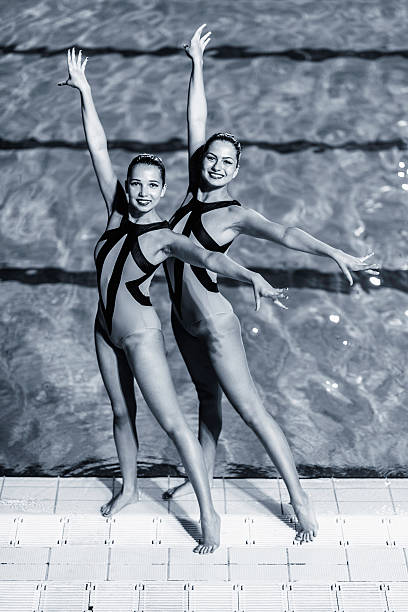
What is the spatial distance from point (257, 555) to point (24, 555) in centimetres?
96

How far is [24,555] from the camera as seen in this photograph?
161 inches

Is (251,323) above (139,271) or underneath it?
underneath

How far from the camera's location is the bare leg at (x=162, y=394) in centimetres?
372

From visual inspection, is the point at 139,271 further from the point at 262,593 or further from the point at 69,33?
the point at 69,33

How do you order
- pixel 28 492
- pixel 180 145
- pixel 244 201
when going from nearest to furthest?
pixel 28 492 < pixel 244 201 < pixel 180 145

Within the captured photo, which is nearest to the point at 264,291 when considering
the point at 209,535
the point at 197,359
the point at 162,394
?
the point at 162,394

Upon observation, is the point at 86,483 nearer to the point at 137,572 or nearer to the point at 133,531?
the point at 133,531

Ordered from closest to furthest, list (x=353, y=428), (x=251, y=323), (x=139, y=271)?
(x=139, y=271)
(x=353, y=428)
(x=251, y=323)

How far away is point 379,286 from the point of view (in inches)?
225

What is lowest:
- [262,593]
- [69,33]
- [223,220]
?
[262,593]

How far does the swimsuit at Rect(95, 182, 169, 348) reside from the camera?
144 inches

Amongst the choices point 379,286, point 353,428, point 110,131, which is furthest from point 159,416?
point 110,131

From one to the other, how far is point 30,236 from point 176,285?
2452 mm

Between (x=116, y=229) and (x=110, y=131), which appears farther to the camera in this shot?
(x=110, y=131)
